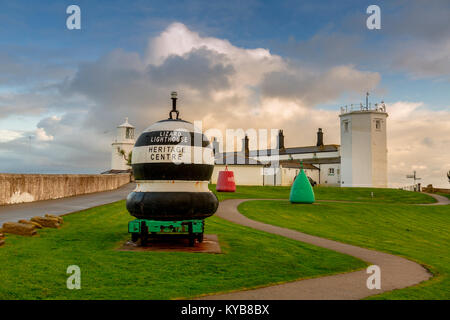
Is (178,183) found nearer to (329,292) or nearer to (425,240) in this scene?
(329,292)

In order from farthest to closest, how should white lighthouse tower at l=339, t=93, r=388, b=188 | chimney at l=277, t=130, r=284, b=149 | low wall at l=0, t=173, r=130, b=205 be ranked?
chimney at l=277, t=130, r=284, b=149 < white lighthouse tower at l=339, t=93, r=388, b=188 < low wall at l=0, t=173, r=130, b=205

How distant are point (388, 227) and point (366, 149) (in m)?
41.4

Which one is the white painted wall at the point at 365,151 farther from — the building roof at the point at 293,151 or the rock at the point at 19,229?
the rock at the point at 19,229

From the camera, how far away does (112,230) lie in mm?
13477

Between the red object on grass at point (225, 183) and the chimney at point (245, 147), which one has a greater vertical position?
the chimney at point (245, 147)

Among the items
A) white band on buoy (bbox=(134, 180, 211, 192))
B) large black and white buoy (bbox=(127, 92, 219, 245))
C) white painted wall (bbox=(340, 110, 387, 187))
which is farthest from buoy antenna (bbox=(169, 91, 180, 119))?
white painted wall (bbox=(340, 110, 387, 187))

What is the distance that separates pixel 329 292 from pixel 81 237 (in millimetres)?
7866

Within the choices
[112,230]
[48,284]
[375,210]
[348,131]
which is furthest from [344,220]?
[348,131]

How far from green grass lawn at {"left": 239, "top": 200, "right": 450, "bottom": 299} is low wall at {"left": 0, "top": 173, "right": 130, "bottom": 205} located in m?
12.9

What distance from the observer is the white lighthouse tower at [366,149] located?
5925cm

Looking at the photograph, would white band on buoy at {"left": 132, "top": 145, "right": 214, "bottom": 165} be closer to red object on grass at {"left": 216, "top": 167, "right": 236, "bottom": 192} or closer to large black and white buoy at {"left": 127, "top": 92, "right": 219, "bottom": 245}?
large black and white buoy at {"left": 127, "top": 92, "right": 219, "bottom": 245}

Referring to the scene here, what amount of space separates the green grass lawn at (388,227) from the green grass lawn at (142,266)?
2.10m

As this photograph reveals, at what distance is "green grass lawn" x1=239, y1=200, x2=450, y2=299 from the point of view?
976 cm

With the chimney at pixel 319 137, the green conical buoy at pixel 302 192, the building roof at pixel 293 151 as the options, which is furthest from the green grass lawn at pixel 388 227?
the chimney at pixel 319 137
